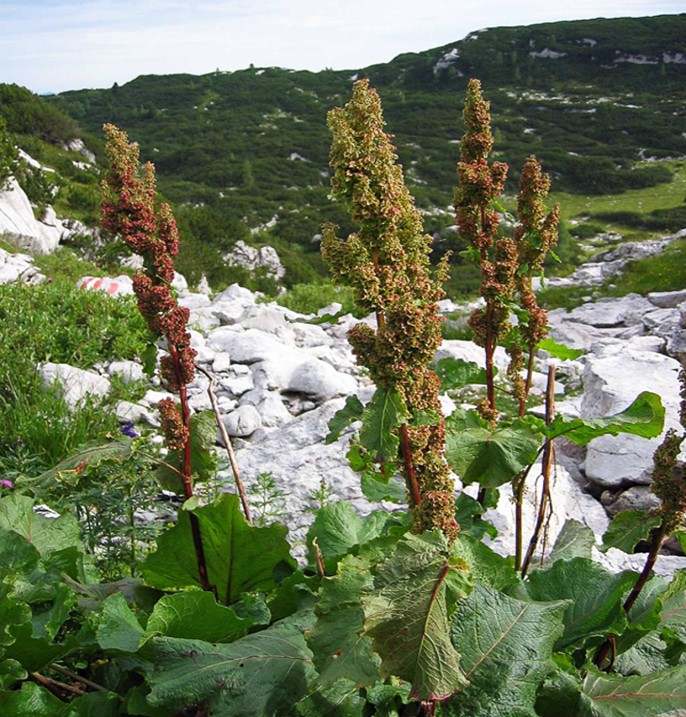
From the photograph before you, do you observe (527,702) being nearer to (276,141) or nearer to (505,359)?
(505,359)

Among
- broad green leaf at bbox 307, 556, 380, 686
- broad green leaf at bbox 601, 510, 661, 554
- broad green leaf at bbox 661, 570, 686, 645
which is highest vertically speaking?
broad green leaf at bbox 307, 556, 380, 686

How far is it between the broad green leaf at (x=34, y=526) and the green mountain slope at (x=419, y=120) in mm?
31444

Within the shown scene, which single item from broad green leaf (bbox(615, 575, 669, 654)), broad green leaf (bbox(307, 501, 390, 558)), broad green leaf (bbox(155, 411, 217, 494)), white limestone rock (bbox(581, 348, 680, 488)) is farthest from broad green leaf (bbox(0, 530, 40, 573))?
white limestone rock (bbox(581, 348, 680, 488))

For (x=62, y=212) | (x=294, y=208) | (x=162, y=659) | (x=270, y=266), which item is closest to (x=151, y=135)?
(x=294, y=208)

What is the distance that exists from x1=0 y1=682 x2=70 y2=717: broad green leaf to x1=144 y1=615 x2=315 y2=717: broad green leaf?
0.25 m

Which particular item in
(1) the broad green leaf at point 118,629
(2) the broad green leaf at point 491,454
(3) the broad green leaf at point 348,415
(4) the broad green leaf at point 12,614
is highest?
(3) the broad green leaf at point 348,415

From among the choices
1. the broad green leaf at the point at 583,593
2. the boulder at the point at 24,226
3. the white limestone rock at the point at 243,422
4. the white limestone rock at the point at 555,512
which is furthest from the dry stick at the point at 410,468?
the boulder at the point at 24,226

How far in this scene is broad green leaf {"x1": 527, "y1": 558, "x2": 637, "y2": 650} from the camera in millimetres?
1735

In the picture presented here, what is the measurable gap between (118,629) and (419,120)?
105m

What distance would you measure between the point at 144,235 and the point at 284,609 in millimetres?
1126

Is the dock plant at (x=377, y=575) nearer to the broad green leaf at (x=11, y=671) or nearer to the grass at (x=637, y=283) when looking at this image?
the broad green leaf at (x=11, y=671)

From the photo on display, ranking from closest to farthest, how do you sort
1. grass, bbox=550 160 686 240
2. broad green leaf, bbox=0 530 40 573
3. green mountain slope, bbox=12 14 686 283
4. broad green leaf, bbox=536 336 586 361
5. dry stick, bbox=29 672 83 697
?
dry stick, bbox=29 672 83 697, broad green leaf, bbox=0 530 40 573, broad green leaf, bbox=536 336 586 361, grass, bbox=550 160 686 240, green mountain slope, bbox=12 14 686 283

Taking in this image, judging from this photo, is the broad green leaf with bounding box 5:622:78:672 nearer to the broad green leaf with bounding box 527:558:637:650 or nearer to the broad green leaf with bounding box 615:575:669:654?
the broad green leaf with bounding box 527:558:637:650

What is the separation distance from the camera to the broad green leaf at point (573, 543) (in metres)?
2.21
